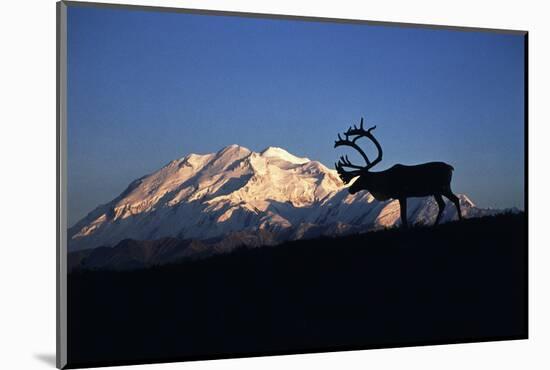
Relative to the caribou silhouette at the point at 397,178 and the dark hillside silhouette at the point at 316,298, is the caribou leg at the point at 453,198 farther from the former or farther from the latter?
the dark hillside silhouette at the point at 316,298

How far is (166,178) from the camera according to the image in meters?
8.00

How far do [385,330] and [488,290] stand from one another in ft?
3.11

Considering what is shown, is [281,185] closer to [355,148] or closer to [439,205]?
[355,148]

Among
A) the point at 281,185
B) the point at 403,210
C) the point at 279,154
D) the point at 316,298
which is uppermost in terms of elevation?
the point at 279,154

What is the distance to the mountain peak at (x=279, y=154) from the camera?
825 cm

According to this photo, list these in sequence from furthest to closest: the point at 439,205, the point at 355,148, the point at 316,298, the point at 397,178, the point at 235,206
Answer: the point at 439,205
the point at 397,178
the point at 355,148
the point at 316,298
the point at 235,206

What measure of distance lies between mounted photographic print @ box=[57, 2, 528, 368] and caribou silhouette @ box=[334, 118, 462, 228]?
0.04ft

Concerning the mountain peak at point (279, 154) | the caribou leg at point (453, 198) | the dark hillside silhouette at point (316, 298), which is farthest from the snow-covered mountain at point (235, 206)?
the caribou leg at point (453, 198)

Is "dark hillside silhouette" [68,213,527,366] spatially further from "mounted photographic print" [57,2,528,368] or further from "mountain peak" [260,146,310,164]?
"mountain peak" [260,146,310,164]

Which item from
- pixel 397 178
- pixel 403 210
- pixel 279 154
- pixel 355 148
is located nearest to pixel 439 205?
pixel 403 210

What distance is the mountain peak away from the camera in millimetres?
8250

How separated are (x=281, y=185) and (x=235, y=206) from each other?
1.32 ft

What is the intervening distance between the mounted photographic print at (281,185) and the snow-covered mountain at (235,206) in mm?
12

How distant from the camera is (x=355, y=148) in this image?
8.48 metres
